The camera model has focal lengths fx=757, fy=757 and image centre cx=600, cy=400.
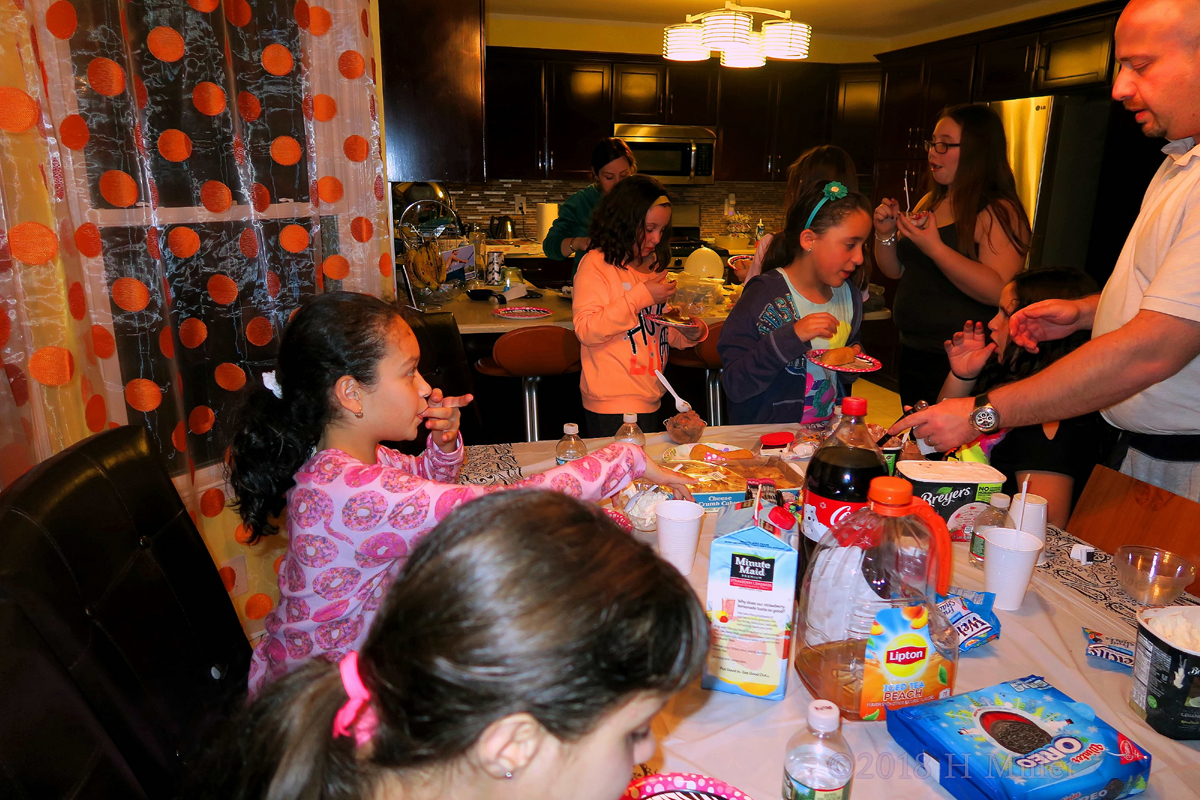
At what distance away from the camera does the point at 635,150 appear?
669 centimetres

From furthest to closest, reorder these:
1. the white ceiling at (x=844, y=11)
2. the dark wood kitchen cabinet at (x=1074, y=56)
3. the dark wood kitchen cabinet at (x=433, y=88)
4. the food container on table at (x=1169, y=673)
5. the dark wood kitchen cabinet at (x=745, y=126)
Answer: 1. the dark wood kitchen cabinet at (x=745, y=126)
2. the white ceiling at (x=844, y=11)
3. the dark wood kitchen cabinet at (x=1074, y=56)
4. the dark wood kitchen cabinet at (x=433, y=88)
5. the food container on table at (x=1169, y=673)

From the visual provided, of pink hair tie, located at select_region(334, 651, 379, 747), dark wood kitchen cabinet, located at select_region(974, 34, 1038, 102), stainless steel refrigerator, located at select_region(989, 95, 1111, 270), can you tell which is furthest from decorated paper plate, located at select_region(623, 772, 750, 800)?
dark wood kitchen cabinet, located at select_region(974, 34, 1038, 102)

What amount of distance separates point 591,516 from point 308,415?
884 millimetres

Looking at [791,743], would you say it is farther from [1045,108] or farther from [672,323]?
[1045,108]

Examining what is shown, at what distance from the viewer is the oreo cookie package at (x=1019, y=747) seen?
0.80 meters

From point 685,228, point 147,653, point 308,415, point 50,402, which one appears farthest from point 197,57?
point 685,228

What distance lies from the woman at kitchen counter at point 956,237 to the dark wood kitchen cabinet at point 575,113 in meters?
4.10

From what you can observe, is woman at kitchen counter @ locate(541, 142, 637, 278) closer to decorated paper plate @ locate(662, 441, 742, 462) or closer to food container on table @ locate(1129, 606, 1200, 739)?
decorated paper plate @ locate(662, 441, 742, 462)

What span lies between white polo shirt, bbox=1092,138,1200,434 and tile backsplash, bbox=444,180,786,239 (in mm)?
5149

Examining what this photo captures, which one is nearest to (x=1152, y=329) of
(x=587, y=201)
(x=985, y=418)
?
(x=985, y=418)

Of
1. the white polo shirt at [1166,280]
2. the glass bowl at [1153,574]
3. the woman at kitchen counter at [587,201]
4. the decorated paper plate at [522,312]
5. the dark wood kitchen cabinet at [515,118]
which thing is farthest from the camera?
the dark wood kitchen cabinet at [515,118]

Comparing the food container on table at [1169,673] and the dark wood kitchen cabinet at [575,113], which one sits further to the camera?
the dark wood kitchen cabinet at [575,113]

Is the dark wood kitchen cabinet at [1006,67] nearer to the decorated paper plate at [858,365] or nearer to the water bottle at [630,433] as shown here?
the decorated paper plate at [858,365]

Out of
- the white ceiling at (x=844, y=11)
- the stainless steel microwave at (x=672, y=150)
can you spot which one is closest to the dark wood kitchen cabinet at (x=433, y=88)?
the white ceiling at (x=844, y=11)
